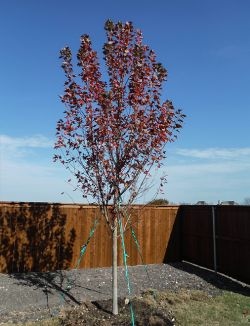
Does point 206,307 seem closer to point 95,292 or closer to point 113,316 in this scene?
point 113,316

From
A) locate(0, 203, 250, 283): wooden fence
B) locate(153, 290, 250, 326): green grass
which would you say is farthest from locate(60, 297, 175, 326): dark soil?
locate(0, 203, 250, 283): wooden fence

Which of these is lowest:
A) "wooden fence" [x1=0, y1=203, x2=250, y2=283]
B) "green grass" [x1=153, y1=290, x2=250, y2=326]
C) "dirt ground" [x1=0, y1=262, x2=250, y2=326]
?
"green grass" [x1=153, y1=290, x2=250, y2=326]

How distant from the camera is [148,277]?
975 cm

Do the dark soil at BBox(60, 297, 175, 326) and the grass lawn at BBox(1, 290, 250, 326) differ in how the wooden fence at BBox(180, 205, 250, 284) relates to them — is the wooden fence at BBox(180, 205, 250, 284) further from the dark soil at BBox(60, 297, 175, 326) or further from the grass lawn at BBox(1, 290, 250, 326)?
the dark soil at BBox(60, 297, 175, 326)

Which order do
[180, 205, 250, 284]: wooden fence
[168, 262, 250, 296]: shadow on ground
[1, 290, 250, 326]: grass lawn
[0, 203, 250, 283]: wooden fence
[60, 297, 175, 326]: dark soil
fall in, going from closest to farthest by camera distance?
[60, 297, 175, 326]: dark soil → [1, 290, 250, 326]: grass lawn → [168, 262, 250, 296]: shadow on ground → [180, 205, 250, 284]: wooden fence → [0, 203, 250, 283]: wooden fence

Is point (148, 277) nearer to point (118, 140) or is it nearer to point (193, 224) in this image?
point (193, 224)

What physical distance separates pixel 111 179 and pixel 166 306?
2.60 metres

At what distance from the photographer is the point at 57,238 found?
10.5 metres

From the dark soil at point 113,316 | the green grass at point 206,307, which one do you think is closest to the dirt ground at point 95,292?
the dark soil at point 113,316

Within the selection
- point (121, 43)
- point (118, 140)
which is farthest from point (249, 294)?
point (121, 43)

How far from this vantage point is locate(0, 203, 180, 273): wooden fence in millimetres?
9953

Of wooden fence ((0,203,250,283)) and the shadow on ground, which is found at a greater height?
wooden fence ((0,203,250,283))

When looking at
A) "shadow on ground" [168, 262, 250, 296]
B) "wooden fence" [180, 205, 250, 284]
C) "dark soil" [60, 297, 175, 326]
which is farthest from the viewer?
"wooden fence" [180, 205, 250, 284]

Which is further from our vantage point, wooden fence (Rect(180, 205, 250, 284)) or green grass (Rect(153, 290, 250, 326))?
wooden fence (Rect(180, 205, 250, 284))
